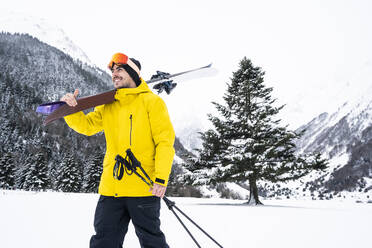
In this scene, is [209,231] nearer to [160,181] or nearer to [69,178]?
[160,181]

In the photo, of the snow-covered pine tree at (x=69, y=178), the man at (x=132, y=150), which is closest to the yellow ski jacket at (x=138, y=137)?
the man at (x=132, y=150)

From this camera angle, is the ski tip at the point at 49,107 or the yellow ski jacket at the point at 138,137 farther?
the ski tip at the point at 49,107

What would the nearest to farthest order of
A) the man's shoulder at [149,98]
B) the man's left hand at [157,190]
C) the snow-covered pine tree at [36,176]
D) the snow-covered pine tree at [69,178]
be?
1. the man's left hand at [157,190]
2. the man's shoulder at [149,98]
3. the snow-covered pine tree at [36,176]
4. the snow-covered pine tree at [69,178]

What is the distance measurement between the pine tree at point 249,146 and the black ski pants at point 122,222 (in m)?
10.1

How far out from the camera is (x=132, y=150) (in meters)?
2.36

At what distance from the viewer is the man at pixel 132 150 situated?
7.23 ft

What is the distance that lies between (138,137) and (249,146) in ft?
34.9

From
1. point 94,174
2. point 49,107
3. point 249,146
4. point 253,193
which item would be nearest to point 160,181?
point 49,107

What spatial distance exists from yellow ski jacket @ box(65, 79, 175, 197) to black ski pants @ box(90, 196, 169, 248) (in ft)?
0.28

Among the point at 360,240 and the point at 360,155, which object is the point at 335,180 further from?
the point at 360,240

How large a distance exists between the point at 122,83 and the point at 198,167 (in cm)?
1095

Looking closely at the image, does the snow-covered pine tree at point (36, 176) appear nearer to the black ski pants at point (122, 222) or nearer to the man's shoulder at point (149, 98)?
the black ski pants at point (122, 222)

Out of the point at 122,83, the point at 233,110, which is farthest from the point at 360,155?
the point at 122,83

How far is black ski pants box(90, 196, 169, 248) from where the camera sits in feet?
7.17
